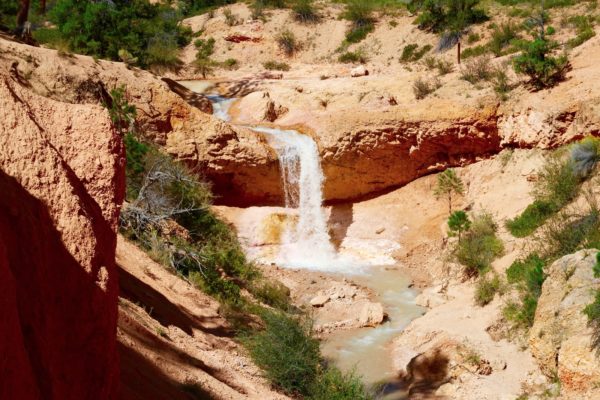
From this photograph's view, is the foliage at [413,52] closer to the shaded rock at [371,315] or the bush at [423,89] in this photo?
the bush at [423,89]

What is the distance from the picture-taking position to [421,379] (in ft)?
36.6


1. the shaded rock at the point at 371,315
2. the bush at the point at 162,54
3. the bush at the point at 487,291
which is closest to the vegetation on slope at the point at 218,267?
the shaded rock at the point at 371,315

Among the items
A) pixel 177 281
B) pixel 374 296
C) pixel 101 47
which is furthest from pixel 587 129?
pixel 101 47

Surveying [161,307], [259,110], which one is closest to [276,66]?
[259,110]

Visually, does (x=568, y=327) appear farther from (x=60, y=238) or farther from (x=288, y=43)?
(x=288, y=43)

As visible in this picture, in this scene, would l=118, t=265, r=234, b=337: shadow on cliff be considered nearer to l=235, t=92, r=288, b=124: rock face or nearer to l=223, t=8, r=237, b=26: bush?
l=235, t=92, r=288, b=124: rock face

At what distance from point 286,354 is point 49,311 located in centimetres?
604

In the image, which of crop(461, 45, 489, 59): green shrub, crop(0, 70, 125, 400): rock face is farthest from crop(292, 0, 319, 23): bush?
crop(0, 70, 125, 400): rock face

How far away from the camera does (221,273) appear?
45.1 feet

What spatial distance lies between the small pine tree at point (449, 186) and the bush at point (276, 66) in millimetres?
15749

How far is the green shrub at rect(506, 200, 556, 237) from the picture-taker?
49.4 ft

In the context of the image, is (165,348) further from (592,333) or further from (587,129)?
(587,129)

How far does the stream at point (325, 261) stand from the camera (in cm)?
1252

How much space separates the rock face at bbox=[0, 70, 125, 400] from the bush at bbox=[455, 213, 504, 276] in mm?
11440
